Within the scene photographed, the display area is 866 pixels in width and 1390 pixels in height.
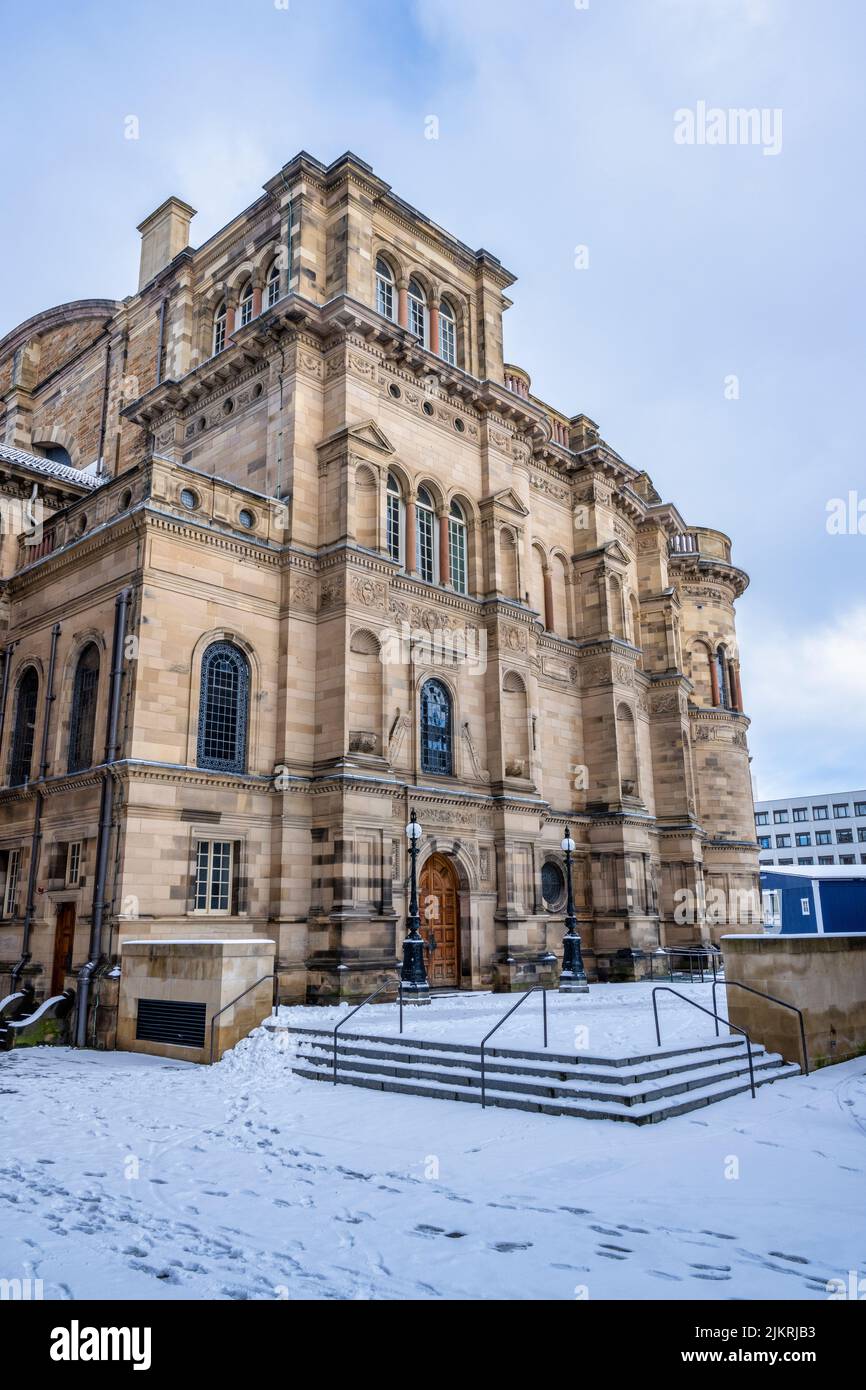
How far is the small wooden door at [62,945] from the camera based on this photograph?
21078mm

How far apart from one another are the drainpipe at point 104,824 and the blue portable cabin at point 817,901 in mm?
35603

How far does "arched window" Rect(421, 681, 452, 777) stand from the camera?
1014 inches

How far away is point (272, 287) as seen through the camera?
89.7 feet

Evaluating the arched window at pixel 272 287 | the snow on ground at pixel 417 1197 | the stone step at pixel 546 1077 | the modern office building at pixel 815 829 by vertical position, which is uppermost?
the arched window at pixel 272 287

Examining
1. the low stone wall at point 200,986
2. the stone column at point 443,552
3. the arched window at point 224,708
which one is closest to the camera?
the low stone wall at point 200,986

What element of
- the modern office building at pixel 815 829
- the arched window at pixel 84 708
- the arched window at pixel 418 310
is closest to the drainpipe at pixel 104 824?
the arched window at pixel 84 708

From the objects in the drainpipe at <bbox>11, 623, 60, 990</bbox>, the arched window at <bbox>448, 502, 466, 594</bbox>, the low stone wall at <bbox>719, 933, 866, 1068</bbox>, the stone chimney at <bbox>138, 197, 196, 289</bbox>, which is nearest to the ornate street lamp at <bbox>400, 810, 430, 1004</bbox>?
the low stone wall at <bbox>719, 933, 866, 1068</bbox>

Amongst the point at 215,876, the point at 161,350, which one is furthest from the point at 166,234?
the point at 215,876

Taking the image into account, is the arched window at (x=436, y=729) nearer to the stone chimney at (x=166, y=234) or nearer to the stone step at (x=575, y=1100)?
the stone step at (x=575, y=1100)

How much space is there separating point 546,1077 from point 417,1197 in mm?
4657

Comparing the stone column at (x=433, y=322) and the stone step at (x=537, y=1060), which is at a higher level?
the stone column at (x=433, y=322)

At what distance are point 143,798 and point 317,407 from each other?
11917 mm

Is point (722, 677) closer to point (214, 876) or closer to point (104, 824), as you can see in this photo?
point (214, 876)
